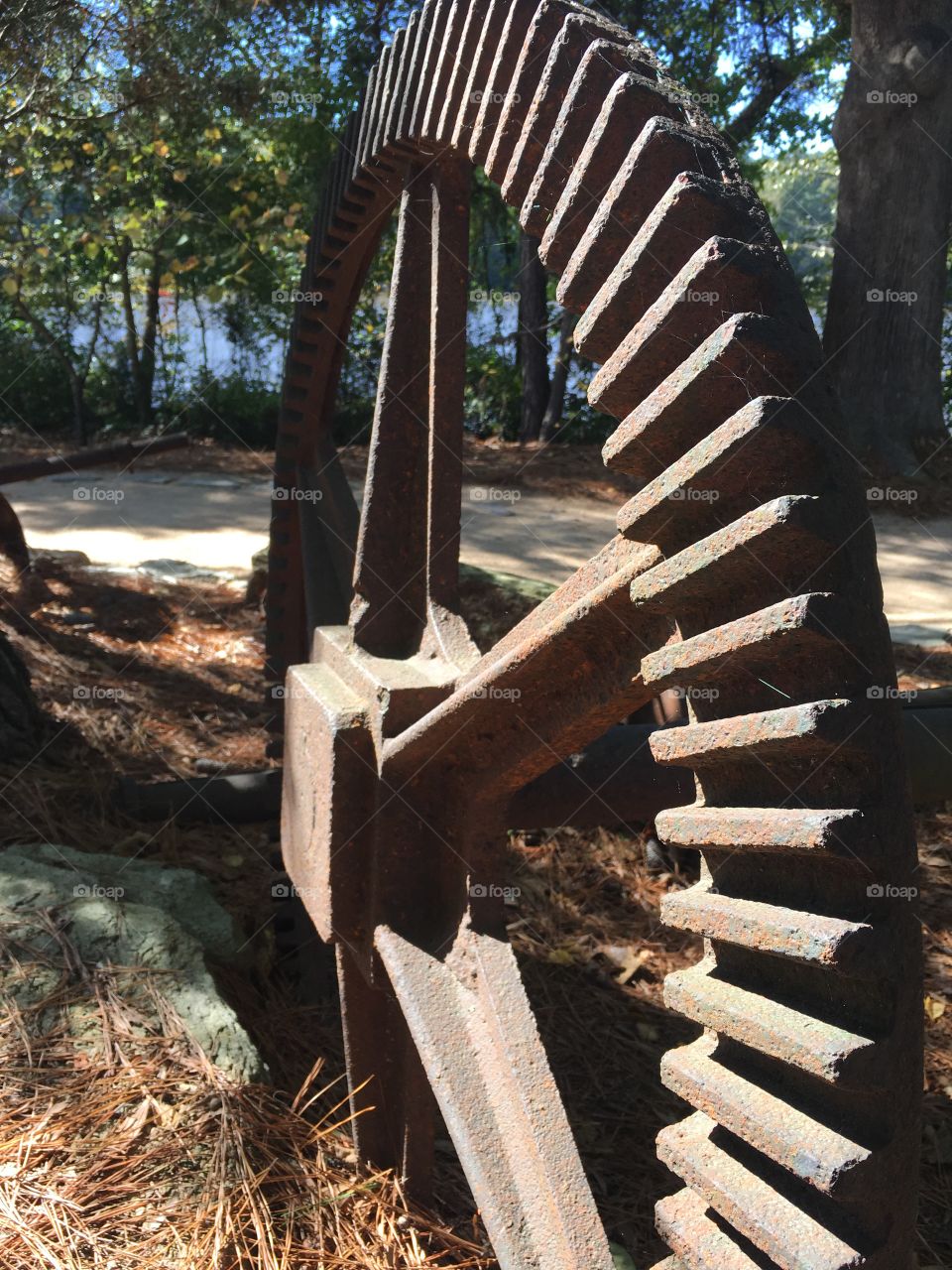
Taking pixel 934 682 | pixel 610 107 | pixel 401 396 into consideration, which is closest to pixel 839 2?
pixel 934 682

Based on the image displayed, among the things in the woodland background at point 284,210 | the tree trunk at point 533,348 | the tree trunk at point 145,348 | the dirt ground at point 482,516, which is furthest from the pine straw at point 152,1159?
the tree trunk at point 145,348

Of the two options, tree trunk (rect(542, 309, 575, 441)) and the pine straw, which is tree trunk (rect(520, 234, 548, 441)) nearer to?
tree trunk (rect(542, 309, 575, 441))

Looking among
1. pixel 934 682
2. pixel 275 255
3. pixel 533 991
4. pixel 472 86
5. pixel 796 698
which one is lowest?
pixel 533 991

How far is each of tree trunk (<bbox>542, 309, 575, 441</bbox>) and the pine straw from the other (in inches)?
379

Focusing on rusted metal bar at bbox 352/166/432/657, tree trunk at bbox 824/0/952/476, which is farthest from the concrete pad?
rusted metal bar at bbox 352/166/432/657

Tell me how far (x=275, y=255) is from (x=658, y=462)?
445 inches

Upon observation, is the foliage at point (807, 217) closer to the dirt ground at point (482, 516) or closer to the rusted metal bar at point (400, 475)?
the dirt ground at point (482, 516)

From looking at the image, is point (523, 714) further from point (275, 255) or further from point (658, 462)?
point (275, 255)

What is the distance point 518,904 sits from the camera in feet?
11.1

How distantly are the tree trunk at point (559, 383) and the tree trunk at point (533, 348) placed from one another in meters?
0.07

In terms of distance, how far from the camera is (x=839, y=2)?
29.7ft

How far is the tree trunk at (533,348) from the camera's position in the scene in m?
11.1

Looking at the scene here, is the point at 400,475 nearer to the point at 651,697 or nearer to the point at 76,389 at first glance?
the point at 651,697

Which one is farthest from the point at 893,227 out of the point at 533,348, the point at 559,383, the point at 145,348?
the point at 145,348
